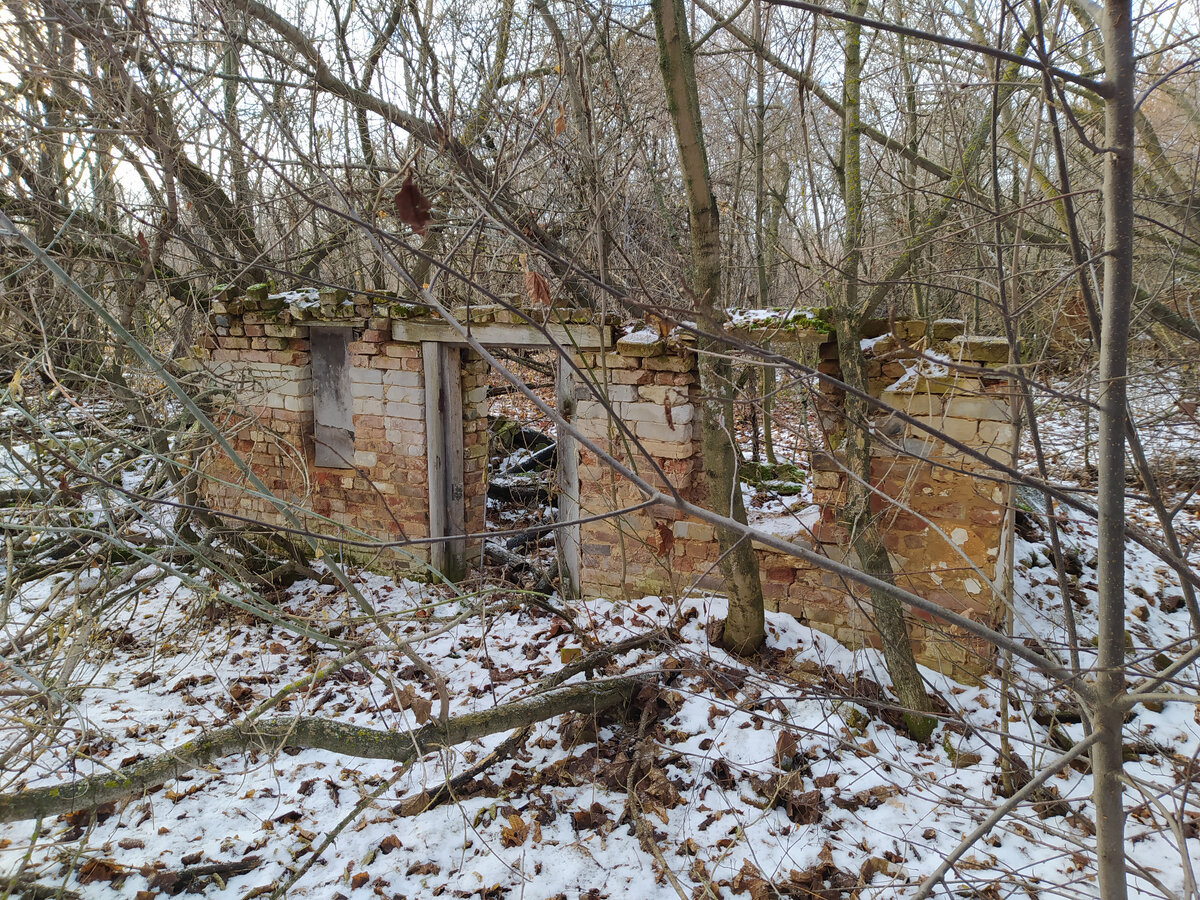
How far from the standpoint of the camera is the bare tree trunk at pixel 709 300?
3225mm

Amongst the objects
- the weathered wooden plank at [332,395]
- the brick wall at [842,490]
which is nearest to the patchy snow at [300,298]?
the weathered wooden plank at [332,395]

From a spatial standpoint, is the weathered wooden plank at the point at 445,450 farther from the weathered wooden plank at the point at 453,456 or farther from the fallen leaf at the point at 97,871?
the fallen leaf at the point at 97,871

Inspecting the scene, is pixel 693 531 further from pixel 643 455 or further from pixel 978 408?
pixel 643 455

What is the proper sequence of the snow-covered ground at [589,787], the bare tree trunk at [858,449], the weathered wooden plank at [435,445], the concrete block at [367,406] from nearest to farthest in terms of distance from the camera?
the snow-covered ground at [589,787] → the bare tree trunk at [858,449] → the weathered wooden plank at [435,445] → the concrete block at [367,406]

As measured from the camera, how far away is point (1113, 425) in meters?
1.29

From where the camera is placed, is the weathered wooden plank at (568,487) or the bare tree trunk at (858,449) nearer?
the bare tree trunk at (858,449)

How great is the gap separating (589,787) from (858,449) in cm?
228

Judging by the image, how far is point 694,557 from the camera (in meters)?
4.77

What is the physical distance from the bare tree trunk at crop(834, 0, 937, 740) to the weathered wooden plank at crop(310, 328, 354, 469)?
4.29m

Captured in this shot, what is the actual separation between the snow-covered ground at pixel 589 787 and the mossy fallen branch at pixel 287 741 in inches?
4.7

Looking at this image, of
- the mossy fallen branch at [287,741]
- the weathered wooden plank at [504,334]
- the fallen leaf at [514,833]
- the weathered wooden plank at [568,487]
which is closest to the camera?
the mossy fallen branch at [287,741]

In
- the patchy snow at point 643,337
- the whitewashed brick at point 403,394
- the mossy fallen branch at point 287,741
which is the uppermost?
the patchy snow at point 643,337

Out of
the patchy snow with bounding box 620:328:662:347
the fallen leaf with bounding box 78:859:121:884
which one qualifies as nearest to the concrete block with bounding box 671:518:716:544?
the patchy snow with bounding box 620:328:662:347

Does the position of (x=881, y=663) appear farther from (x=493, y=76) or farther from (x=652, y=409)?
(x=493, y=76)
